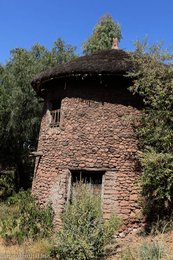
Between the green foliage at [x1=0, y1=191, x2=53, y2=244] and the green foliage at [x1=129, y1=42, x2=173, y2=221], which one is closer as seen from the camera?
the green foliage at [x1=129, y1=42, x2=173, y2=221]

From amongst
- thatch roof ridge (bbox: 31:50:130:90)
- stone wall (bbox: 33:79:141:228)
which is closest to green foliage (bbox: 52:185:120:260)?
stone wall (bbox: 33:79:141:228)

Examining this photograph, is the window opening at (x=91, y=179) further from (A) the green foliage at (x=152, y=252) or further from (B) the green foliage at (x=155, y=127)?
(A) the green foliage at (x=152, y=252)

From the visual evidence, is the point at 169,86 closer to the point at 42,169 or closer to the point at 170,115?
the point at 170,115

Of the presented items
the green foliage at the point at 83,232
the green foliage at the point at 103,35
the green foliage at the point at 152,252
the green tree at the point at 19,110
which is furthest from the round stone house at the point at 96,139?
the green foliage at the point at 103,35

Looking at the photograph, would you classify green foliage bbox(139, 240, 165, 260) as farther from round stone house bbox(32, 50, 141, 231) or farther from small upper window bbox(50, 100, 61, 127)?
small upper window bbox(50, 100, 61, 127)

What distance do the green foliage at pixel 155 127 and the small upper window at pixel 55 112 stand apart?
321 centimetres

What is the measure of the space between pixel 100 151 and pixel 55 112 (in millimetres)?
2704

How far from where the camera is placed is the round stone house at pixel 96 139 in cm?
1073

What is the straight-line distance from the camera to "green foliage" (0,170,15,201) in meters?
20.9

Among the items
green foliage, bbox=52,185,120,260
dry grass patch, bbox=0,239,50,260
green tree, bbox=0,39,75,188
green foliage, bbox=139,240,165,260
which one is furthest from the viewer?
green tree, bbox=0,39,75,188

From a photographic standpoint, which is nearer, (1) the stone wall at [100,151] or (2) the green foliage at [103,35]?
(1) the stone wall at [100,151]

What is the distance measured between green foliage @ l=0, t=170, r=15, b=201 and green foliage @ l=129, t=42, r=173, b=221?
12408mm

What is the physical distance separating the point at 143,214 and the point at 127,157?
1965mm

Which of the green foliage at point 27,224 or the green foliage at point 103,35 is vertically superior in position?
the green foliage at point 103,35
